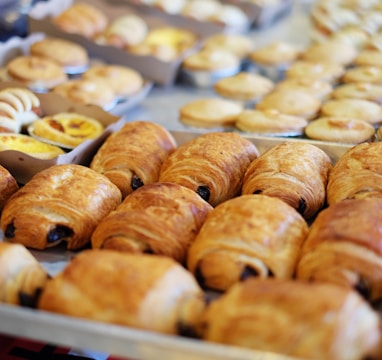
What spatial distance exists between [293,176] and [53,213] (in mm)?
1038

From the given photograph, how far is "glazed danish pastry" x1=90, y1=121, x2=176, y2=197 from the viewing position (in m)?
2.75

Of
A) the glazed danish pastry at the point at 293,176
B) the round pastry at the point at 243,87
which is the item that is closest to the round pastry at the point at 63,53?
the round pastry at the point at 243,87

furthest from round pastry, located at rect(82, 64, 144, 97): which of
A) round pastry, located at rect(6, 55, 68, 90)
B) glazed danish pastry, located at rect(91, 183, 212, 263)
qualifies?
glazed danish pastry, located at rect(91, 183, 212, 263)

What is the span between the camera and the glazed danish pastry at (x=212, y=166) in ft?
8.50

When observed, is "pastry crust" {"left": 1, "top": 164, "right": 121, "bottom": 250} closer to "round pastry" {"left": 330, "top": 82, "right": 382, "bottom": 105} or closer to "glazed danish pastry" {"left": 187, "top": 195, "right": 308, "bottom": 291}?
"glazed danish pastry" {"left": 187, "top": 195, "right": 308, "bottom": 291}

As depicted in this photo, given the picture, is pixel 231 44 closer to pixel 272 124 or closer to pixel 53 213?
pixel 272 124

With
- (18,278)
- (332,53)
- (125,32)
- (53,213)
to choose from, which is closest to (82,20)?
(125,32)

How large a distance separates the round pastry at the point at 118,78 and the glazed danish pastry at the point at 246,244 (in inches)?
89.2

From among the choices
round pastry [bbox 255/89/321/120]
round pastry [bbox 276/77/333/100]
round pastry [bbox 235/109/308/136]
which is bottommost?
round pastry [bbox 276/77/333/100]

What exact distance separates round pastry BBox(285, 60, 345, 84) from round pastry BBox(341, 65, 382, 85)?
78 mm

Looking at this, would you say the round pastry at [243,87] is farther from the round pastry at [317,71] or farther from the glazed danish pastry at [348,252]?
the glazed danish pastry at [348,252]

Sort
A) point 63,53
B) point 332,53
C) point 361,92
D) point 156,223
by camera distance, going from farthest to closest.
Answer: point 332,53 < point 63,53 < point 361,92 < point 156,223

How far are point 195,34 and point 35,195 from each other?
3.46 m

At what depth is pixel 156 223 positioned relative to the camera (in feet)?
6.86
